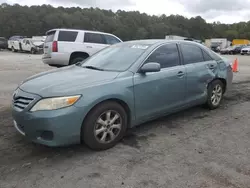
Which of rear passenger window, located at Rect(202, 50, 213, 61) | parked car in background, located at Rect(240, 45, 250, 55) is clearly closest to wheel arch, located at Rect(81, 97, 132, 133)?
rear passenger window, located at Rect(202, 50, 213, 61)

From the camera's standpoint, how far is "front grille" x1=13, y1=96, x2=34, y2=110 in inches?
132

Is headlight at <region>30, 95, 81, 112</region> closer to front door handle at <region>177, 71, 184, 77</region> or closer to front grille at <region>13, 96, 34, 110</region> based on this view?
front grille at <region>13, 96, 34, 110</region>

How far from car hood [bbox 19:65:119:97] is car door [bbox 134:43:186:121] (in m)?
0.49

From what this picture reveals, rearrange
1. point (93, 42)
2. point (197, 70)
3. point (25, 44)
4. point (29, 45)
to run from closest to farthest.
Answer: point (197, 70) < point (93, 42) < point (29, 45) < point (25, 44)

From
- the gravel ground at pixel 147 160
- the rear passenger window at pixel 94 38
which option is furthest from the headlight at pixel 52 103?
the rear passenger window at pixel 94 38

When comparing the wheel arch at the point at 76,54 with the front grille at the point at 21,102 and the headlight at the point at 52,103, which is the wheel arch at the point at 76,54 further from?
the headlight at the point at 52,103

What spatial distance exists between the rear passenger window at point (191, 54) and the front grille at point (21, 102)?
283cm

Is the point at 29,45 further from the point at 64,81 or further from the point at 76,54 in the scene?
the point at 64,81

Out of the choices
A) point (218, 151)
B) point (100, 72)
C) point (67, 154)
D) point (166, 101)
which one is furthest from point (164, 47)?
point (67, 154)

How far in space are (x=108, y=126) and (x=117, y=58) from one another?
128 centimetres

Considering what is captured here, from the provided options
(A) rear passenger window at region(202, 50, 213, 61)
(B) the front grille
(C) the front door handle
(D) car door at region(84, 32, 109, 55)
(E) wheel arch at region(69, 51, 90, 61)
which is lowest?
(B) the front grille

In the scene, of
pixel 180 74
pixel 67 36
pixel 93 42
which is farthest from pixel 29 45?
pixel 180 74

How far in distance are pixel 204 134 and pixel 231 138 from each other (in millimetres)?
404

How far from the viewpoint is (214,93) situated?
5488 mm
